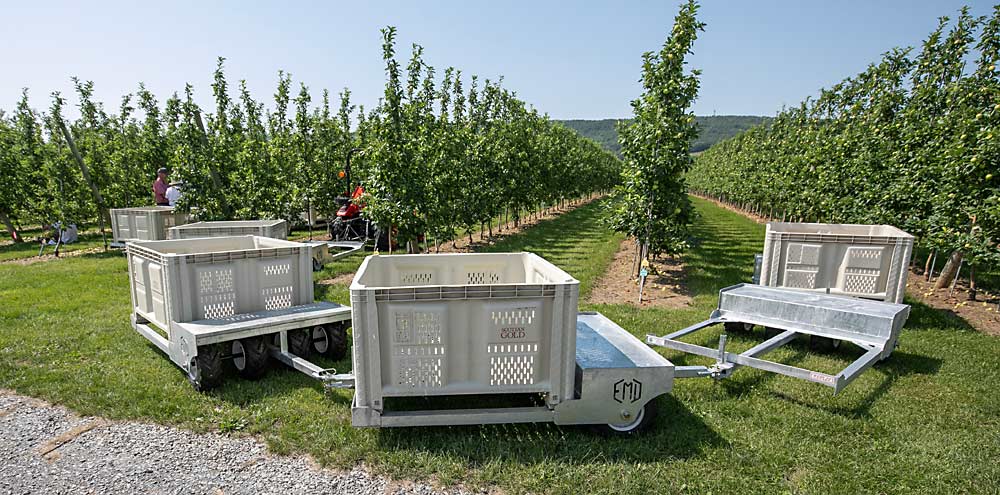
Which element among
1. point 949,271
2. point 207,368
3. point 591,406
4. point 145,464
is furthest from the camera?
point 949,271

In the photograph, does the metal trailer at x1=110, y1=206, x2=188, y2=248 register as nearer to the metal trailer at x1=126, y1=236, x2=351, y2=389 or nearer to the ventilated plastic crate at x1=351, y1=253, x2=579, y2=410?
the metal trailer at x1=126, y1=236, x2=351, y2=389

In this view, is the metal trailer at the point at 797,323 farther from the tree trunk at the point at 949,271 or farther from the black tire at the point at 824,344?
the tree trunk at the point at 949,271

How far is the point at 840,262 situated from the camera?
7152 millimetres

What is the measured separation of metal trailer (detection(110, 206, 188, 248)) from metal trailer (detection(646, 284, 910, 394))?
12.1 metres

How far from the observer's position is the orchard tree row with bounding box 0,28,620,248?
11375 mm

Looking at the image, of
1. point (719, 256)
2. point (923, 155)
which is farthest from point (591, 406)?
point (719, 256)

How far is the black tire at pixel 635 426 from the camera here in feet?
14.2

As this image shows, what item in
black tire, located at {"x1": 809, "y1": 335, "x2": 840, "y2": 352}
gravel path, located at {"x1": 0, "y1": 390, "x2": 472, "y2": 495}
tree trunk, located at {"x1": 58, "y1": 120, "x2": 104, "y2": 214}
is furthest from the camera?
tree trunk, located at {"x1": 58, "y1": 120, "x2": 104, "y2": 214}

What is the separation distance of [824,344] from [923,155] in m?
6.07

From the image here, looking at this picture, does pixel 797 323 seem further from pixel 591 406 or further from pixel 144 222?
pixel 144 222

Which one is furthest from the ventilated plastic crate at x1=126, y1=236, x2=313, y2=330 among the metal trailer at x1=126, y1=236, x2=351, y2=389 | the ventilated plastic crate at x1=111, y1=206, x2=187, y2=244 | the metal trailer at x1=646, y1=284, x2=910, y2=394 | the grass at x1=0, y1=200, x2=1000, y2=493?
the ventilated plastic crate at x1=111, y1=206, x2=187, y2=244

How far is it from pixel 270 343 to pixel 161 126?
13.3 meters

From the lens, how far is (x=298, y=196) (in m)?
15.6

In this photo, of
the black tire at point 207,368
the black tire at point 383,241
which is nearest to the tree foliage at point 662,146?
the black tire at point 383,241
